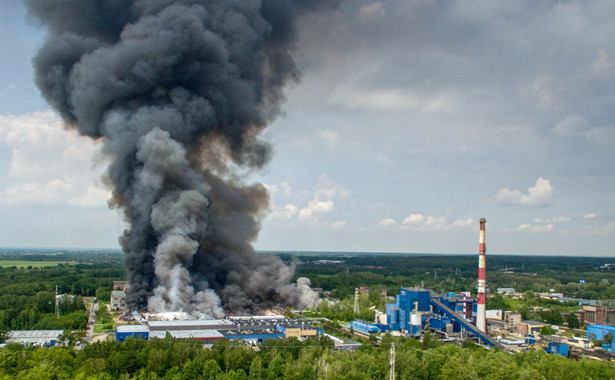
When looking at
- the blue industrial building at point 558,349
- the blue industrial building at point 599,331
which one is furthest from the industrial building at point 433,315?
the blue industrial building at point 599,331

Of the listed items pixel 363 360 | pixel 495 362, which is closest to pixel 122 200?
pixel 363 360

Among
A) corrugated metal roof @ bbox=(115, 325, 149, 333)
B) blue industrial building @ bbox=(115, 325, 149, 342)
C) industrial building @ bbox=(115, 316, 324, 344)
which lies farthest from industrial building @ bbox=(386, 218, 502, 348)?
blue industrial building @ bbox=(115, 325, 149, 342)

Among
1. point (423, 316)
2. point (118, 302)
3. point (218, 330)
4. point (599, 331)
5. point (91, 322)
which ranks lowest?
point (91, 322)

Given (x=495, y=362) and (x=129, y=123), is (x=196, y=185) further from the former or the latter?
(x=495, y=362)

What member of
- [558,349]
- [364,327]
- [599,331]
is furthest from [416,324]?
[599,331]

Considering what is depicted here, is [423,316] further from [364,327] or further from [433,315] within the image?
[364,327]

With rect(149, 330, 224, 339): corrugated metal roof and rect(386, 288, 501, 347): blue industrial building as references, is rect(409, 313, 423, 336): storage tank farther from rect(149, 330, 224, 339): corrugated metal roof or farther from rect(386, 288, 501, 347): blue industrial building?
rect(149, 330, 224, 339): corrugated metal roof

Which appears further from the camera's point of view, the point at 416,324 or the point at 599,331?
the point at 599,331

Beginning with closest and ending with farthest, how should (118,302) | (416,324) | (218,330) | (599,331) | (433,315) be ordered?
(218,330), (416,324), (433,315), (599,331), (118,302)

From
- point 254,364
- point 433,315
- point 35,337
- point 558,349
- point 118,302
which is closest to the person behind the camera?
point 254,364
